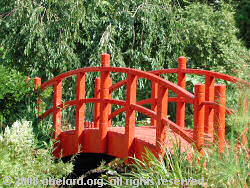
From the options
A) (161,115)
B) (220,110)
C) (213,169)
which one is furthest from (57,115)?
(213,169)

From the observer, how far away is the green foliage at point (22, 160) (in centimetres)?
434

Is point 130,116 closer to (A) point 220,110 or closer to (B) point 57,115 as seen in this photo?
(A) point 220,110

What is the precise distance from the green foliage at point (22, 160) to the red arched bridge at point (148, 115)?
8.8 inches

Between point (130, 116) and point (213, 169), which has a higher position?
point (130, 116)

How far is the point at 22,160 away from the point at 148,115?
151cm

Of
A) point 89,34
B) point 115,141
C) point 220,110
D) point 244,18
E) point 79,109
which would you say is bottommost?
point 115,141

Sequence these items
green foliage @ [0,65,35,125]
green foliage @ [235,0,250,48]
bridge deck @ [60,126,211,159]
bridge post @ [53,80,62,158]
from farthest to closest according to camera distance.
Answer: green foliage @ [235,0,250,48] < bridge post @ [53,80,62,158] < green foliage @ [0,65,35,125] < bridge deck @ [60,126,211,159]

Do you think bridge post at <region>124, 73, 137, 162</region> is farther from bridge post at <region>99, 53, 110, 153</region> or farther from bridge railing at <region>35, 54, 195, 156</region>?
bridge post at <region>99, 53, 110, 153</region>

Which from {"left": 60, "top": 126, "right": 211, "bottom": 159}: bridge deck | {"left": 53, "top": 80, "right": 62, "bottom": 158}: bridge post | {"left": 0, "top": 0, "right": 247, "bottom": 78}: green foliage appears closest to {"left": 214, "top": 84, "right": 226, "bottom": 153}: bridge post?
{"left": 60, "top": 126, "right": 211, "bottom": 159}: bridge deck

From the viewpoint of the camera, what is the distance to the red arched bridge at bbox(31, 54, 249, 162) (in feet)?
12.8

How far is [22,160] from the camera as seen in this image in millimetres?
4695

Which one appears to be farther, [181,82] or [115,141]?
[181,82]

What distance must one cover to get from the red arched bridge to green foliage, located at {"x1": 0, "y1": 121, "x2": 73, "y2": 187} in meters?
0.22


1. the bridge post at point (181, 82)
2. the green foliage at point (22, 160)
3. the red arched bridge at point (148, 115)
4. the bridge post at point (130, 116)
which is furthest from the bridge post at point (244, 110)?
the bridge post at point (181, 82)
